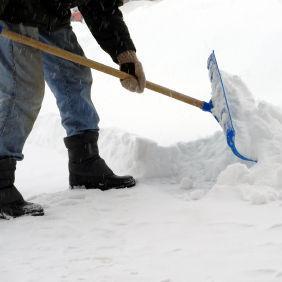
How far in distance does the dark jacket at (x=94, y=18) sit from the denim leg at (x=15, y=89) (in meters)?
0.11

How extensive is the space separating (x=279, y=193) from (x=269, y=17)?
465 cm

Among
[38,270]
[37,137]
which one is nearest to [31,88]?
[38,270]

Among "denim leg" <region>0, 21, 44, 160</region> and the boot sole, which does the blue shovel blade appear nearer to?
the boot sole

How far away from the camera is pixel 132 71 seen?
2.74 meters

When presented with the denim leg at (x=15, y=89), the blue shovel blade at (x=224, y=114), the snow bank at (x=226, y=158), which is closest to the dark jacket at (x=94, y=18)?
the denim leg at (x=15, y=89)

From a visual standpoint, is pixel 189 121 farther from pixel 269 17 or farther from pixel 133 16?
pixel 133 16

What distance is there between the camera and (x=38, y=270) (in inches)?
66.9

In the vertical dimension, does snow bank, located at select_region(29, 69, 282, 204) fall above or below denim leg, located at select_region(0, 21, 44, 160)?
below

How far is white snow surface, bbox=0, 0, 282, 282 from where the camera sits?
1.67 m

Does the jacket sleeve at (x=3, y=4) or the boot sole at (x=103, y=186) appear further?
the boot sole at (x=103, y=186)

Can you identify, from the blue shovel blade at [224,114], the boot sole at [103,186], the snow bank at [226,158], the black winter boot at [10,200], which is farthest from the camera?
the boot sole at [103,186]

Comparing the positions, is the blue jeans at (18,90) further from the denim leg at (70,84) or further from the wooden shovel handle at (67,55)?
the denim leg at (70,84)

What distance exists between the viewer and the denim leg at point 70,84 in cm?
275

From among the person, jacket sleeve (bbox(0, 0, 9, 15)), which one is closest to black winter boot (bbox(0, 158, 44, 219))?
the person
